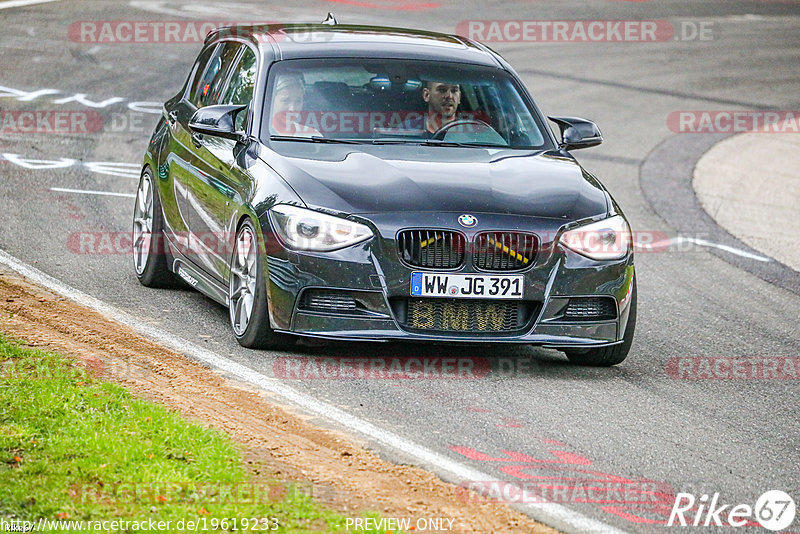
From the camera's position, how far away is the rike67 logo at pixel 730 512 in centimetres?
579

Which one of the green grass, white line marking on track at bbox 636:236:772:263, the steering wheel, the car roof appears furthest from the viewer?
white line marking on track at bbox 636:236:772:263

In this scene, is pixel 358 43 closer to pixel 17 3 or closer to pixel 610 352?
pixel 610 352

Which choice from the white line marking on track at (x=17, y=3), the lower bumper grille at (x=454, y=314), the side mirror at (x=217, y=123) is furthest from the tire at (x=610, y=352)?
the white line marking on track at (x=17, y=3)

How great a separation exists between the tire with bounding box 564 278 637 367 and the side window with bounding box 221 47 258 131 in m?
2.59

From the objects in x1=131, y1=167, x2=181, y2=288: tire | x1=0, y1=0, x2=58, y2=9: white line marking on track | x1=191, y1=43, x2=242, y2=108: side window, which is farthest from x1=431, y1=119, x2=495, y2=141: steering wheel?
x1=0, y1=0, x2=58, y2=9: white line marking on track

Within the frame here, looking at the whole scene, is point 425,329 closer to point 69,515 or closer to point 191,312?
point 191,312

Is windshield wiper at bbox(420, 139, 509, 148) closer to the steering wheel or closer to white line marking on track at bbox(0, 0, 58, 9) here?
the steering wheel

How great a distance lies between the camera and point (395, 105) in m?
9.20

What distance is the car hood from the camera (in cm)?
798

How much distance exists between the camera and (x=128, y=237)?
1199 centimetres

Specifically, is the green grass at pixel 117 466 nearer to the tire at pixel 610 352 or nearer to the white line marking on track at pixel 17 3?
the tire at pixel 610 352

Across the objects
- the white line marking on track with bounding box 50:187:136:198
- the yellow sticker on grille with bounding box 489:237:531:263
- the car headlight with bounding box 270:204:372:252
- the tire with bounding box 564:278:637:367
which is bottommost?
the white line marking on track with bounding box 50:187:136:198

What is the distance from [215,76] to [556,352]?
10.7ft

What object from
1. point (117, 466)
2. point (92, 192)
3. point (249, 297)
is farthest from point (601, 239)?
point (92, 192)
